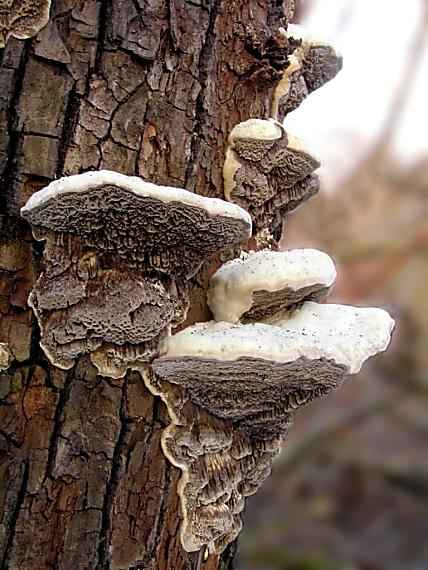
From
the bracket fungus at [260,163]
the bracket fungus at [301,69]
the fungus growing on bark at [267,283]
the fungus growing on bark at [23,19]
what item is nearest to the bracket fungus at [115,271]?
the fungus growing on bark at [267,283]

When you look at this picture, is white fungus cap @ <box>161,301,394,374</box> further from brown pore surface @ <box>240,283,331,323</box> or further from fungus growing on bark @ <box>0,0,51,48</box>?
fungus growing on bark @ <box>0,0,51,48</box>

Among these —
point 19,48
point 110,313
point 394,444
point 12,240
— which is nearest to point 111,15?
point 19,48

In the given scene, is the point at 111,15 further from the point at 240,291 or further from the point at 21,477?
the point at 21,477

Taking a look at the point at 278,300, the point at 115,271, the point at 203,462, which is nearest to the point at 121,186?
the point at 115,271

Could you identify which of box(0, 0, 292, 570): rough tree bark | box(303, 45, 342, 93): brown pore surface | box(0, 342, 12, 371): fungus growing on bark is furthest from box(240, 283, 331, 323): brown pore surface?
box(303, 45, 342, 93): brown pore surface

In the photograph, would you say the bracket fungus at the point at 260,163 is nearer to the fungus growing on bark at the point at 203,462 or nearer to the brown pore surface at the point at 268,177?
the brown pore surface at the point at 268,177

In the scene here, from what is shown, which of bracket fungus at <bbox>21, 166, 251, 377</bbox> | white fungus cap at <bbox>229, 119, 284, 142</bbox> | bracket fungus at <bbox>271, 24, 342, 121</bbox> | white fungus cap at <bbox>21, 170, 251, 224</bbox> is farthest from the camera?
bracket fungus at <bbox>271, 24, 342, 121</bbox>
